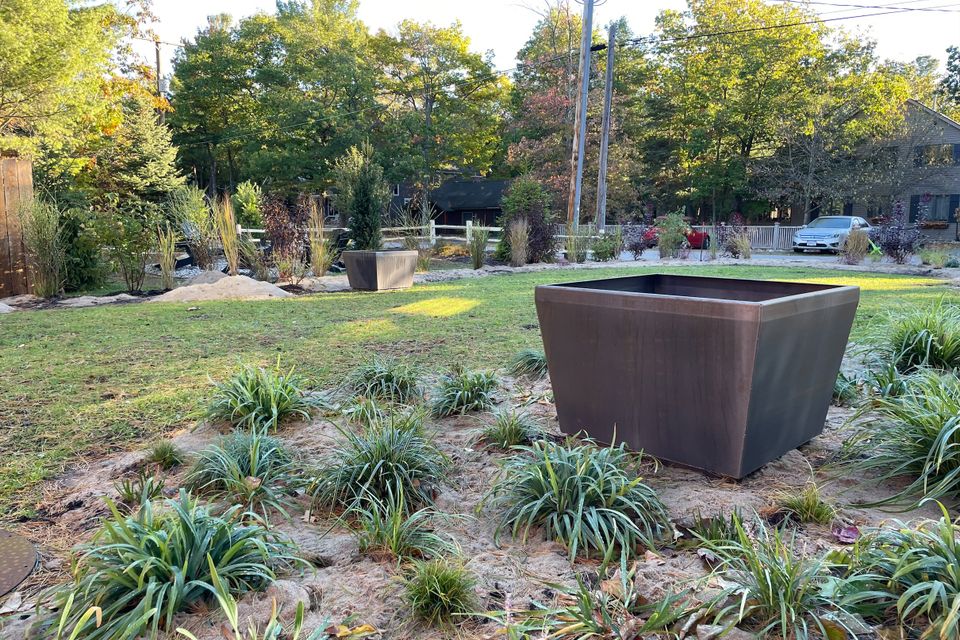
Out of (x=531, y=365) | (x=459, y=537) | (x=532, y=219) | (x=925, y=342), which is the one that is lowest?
A: (x=459, y=537)

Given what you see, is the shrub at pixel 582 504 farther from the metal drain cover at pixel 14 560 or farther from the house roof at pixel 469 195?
the house roof at pixel 469 195

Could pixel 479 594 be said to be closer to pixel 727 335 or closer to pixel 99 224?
pixel 727 335

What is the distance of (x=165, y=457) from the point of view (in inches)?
97.5

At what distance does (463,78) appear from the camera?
3303 cm

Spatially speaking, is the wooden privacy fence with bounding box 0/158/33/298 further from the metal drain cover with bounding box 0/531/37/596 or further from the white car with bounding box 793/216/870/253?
the white car with bounding box 793/216/870/253

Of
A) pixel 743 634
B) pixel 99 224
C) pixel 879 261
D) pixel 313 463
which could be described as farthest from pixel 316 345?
pixel 879 261

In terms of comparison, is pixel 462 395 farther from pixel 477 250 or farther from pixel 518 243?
pixel 518 243

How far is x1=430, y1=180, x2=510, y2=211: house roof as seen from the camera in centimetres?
3497

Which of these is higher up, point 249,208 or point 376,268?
point 249,208

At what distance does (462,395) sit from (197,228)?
9424 millimetres

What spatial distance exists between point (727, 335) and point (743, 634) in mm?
996

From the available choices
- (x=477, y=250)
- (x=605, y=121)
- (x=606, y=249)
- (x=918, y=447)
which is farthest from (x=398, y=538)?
(x=605, y=121)

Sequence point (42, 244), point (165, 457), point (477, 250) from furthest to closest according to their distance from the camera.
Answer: point (477, 250) < point (42, 244) < point (165, 457)

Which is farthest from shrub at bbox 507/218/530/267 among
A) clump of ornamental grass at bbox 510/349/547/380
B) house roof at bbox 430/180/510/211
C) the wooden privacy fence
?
house roof at bbox 430/180/510/211
